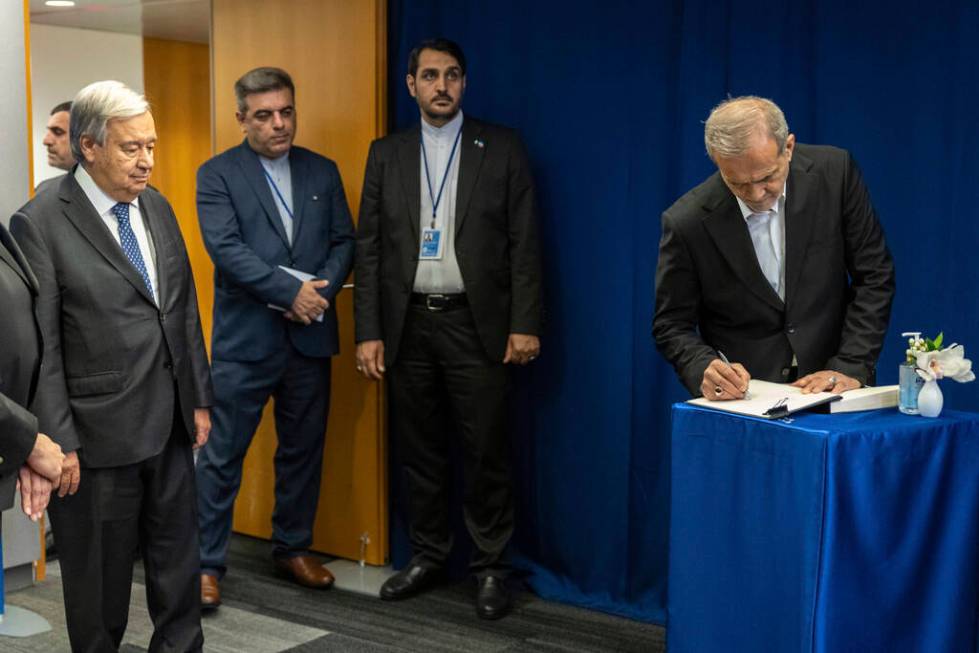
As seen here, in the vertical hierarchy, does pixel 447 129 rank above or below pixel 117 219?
above

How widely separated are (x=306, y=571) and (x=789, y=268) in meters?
2.29

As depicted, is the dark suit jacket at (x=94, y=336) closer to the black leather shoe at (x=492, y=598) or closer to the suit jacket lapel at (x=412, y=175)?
the suit jacket lapel at (x=412, y=175)

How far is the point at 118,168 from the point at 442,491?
6.01 feet

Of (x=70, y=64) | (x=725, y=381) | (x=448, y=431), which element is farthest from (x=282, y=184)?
(x=70, y=64)

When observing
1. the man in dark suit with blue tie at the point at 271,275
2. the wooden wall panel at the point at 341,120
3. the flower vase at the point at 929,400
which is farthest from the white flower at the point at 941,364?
the wooden wall panel at the point at 341,120

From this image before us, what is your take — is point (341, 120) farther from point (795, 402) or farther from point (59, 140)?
point (795, 402)

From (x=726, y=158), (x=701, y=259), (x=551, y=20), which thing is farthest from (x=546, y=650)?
(x=551, y=20)

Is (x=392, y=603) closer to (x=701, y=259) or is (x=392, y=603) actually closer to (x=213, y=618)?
(x=213, y=618)

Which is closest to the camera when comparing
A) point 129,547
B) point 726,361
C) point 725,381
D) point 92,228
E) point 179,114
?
point 725,381

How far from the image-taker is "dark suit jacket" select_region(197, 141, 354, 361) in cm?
431

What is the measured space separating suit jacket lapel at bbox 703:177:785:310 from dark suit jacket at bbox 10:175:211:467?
1.45m

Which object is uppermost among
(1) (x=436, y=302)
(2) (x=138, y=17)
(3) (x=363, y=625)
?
(2) (x=138, y=17)

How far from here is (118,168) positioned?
10.5 ft

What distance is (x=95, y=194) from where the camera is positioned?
3244 mm
